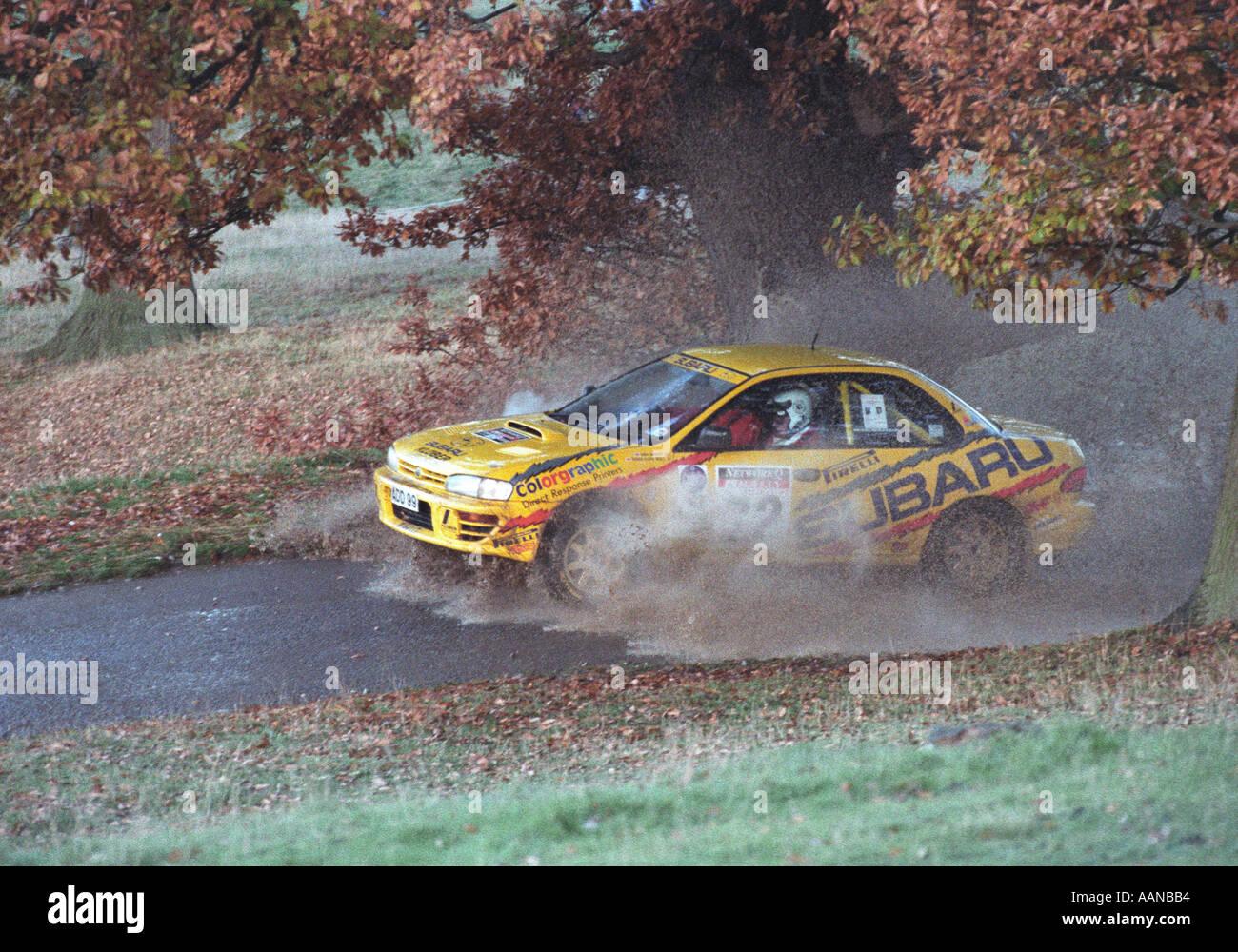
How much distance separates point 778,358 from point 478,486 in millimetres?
2435

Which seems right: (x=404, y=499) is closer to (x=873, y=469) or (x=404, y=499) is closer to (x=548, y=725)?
(x=548, y=725)

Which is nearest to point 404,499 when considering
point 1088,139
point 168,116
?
point 168,116

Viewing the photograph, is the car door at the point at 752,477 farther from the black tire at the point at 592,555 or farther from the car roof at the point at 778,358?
the black tire at the point at 592,555

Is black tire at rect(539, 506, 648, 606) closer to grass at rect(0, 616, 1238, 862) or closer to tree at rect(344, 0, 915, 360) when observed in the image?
grass at rect(0, 616, 1238, 862)

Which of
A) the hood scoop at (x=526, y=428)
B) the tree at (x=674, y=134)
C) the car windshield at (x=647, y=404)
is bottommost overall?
the hood scoop at (x=526, y=428)

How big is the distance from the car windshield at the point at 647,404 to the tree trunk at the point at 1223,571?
132 inches

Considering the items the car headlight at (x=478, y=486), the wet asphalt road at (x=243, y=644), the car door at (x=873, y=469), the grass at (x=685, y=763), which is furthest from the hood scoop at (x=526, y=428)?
the grass at (x=685, y=763)

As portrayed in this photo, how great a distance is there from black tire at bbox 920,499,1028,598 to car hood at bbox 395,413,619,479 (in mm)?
2523

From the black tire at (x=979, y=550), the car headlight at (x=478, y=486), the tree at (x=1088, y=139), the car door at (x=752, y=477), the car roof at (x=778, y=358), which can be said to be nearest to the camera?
the tree at (x=1088, y=139)

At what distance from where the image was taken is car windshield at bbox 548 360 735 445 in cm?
867

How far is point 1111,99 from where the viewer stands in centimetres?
810

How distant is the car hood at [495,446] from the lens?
8305mm

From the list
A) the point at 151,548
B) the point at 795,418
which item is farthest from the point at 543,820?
the point at 151,548

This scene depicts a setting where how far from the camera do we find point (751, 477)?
848 centimetres
